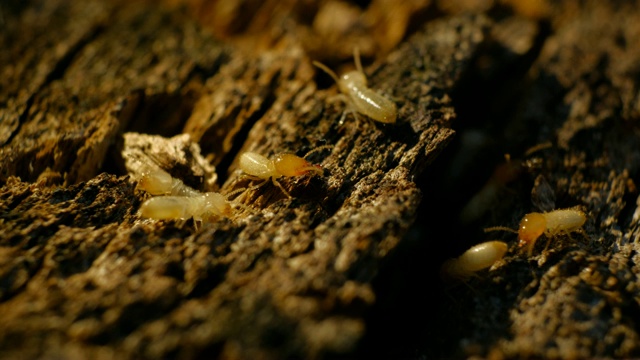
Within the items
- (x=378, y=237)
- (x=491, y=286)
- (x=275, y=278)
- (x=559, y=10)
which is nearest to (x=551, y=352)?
(x=491, y=286)

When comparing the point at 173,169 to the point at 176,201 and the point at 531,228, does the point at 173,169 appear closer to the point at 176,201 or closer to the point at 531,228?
the point at 176,201

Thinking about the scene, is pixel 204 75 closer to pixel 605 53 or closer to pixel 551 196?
pixel 551 196

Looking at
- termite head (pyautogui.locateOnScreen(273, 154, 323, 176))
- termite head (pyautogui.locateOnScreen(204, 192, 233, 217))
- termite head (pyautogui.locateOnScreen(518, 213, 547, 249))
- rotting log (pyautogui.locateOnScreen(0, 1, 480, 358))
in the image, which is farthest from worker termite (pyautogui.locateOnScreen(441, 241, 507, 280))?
termite head (pyautogui.locateOnScreen(204, 192, 233, 217))

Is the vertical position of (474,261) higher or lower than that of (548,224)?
lower

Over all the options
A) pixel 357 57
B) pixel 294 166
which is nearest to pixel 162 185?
pixel 294 166

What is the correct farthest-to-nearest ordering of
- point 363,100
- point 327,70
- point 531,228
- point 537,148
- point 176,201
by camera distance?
point 327,70 < point 537,148 < point 363,100 < point 531,228 < point 176,201

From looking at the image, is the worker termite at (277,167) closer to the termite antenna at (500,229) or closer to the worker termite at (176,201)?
the worker termite at (176,201)
